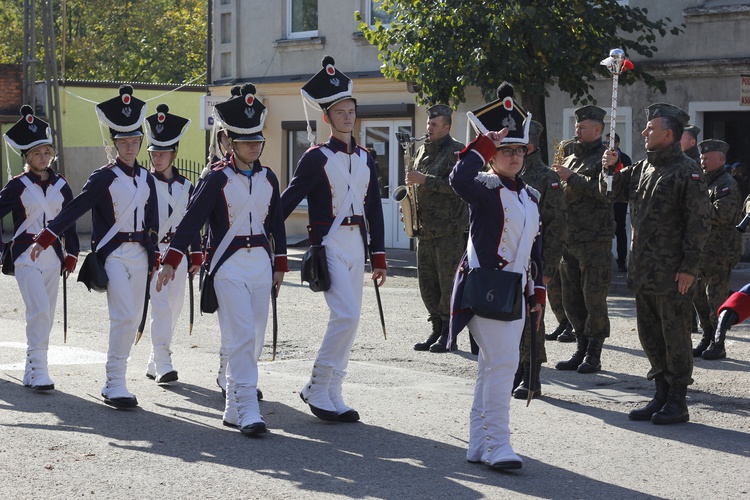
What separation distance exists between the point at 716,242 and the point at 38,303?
6.08 m

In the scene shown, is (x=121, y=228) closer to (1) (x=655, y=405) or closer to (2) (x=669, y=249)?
(2) (x=669, y=249)

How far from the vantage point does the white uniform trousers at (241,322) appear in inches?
304

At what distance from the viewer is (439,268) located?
37.3 feet

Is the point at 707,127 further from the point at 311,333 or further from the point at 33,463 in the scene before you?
the point at 33,463

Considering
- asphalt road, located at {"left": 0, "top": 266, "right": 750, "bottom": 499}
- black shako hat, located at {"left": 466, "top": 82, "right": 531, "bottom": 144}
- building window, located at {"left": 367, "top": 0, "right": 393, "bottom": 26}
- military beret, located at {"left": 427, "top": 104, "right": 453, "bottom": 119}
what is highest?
building window, located at {"left": 367, "top": 0, "right": 393, "bottom": 26}

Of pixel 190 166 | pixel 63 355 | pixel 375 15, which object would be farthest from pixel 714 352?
pixel 190 166

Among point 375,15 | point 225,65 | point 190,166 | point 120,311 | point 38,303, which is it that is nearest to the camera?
point 120,311

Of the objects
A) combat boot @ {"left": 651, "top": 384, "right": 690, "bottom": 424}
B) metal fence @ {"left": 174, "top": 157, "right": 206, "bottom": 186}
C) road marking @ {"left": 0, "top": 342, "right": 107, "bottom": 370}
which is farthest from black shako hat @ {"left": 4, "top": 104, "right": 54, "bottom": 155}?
metal fence @ {"left": 174, "top": 157, "right": 206, "bottom": 186}

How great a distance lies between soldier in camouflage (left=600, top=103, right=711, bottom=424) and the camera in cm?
808

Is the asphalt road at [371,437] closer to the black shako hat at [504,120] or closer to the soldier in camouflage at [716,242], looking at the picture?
the soldier in camouflage at [716,242]

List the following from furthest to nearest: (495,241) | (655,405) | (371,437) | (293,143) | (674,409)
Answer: (293,143) → (655,405) → (674,409) → (371,437) → (495,241)

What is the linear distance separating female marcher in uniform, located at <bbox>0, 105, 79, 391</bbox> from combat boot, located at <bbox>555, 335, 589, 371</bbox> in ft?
13.4

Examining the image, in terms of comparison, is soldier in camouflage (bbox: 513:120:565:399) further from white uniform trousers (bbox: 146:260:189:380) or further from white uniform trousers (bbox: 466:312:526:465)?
white uniform trousers (bbox: 146:260:189:380)

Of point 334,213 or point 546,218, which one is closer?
point 334,213
